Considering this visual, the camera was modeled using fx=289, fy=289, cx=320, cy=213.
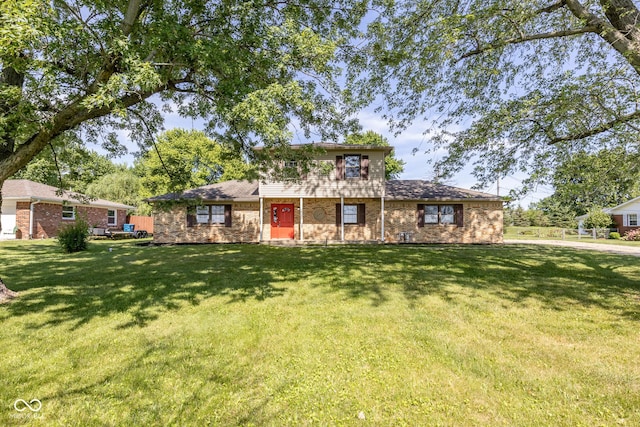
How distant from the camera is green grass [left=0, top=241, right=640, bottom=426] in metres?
2.59

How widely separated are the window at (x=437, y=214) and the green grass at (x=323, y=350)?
931 cm

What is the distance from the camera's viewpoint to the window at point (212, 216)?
54.2 ft

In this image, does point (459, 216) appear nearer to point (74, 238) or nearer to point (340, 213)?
point (340, 213)

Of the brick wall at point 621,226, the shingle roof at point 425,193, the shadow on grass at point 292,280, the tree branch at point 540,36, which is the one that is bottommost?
the shadow on grass at point 292,280

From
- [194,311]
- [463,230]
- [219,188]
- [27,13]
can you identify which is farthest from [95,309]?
[463,230]

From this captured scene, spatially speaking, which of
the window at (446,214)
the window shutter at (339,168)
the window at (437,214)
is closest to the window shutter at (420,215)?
the window at (437,214)

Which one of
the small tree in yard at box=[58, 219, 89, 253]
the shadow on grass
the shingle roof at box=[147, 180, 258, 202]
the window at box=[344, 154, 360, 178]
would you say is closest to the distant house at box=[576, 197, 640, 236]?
the window at box=[344, 154, 360, 178]

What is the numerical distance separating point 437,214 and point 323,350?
47.2 feet

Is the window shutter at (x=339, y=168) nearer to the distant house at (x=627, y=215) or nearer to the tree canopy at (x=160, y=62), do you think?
the tree canopy at (x=160, y=62)

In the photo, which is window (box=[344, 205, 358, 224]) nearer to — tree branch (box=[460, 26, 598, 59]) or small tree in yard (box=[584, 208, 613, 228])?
tree branch (box=[460, 26, 598, 59])

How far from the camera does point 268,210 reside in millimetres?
16594

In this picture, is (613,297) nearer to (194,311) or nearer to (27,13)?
(194,311)

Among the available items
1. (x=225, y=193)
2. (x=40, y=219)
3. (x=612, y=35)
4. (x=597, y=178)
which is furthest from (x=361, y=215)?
(x=40, y=219)

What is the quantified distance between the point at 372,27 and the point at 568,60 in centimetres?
516
